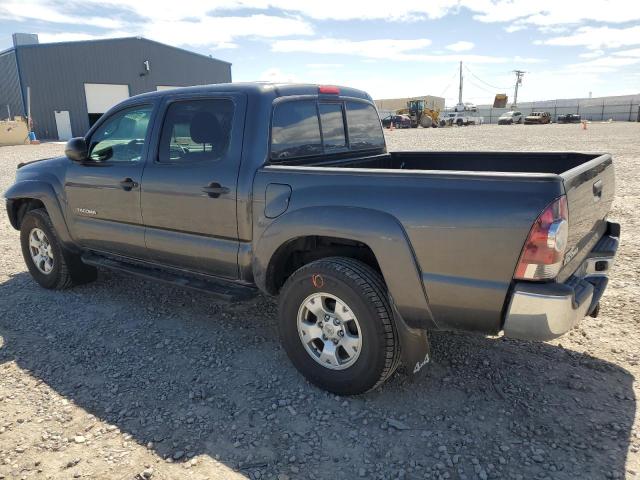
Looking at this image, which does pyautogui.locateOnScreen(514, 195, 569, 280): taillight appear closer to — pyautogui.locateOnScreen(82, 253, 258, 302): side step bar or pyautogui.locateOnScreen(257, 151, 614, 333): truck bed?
pyautogui.locateOnScreen(257, 151, 614, 333): truck bed

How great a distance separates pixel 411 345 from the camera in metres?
2.92

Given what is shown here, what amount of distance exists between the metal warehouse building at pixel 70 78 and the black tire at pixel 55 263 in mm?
30764

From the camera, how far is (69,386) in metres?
3.35

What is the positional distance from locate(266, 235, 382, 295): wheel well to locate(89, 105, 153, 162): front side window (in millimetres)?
1579

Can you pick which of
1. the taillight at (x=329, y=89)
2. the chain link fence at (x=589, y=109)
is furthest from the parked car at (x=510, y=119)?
the taillight at (x=329, y=89)

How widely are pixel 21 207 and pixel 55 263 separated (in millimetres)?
853

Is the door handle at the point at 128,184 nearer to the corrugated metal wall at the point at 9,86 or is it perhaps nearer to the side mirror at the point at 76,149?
the side mirror at the point at 76,149

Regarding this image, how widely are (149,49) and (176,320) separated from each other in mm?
36492

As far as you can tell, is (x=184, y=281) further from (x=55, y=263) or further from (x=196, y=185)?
(x=55, y=263)

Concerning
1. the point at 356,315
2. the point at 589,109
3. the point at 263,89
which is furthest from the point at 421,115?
the point at 356,315

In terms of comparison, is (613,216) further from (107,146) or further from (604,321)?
(107,146)

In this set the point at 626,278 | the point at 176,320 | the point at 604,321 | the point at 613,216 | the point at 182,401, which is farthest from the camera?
the point at 613,216

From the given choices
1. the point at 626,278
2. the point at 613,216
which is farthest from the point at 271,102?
the point at 613,216

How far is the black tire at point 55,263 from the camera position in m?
4.93
